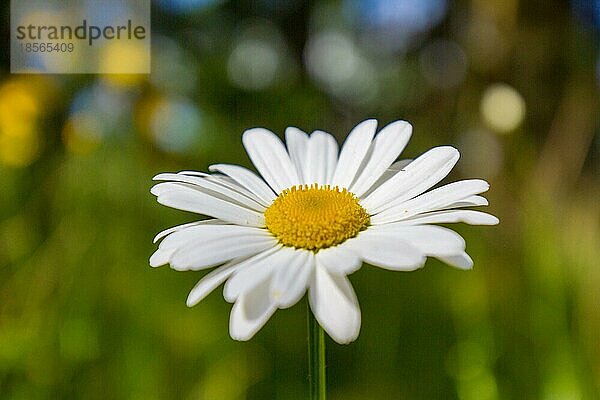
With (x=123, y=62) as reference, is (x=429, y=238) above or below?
below

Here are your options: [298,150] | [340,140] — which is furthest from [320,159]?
[340,140]

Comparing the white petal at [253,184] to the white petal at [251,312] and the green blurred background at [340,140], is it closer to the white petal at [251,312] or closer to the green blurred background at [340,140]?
the white petal at [251,312]

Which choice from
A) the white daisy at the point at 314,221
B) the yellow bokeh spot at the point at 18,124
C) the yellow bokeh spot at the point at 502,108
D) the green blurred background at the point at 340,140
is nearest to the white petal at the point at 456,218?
the white daisy at the point at 314,221

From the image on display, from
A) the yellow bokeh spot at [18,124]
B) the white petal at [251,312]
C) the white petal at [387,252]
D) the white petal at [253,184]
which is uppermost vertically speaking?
the yellow bokeh spot at [18,124]

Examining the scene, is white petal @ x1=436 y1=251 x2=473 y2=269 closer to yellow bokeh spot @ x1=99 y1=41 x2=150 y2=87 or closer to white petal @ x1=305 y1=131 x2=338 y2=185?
white petal @ x1=305 y1=131 x2=338 y2=185

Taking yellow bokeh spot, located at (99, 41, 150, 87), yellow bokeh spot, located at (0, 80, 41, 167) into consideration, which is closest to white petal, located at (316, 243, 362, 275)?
yellow bokeh spot, located at (99, 41, 150, 87)

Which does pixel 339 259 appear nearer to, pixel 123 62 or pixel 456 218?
pixel 456 218

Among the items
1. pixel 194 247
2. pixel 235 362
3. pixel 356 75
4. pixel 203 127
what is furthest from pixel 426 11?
pixel 194 247
